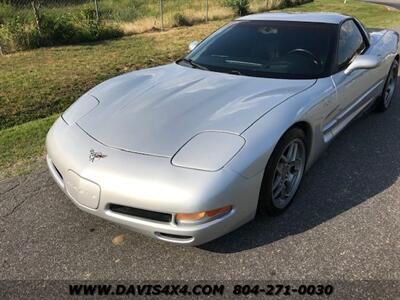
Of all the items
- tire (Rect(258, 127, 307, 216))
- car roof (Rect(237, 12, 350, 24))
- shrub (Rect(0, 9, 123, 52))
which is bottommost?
shrub (Rect(0, 9, 123, 52))

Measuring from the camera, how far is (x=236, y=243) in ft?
9.18

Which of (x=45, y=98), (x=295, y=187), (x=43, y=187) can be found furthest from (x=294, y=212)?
(x=45, y=98)

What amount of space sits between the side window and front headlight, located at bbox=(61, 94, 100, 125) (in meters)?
2.14

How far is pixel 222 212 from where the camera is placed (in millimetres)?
2447

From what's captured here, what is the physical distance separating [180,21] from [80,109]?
11.4 m

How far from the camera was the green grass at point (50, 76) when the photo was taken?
4.47 m

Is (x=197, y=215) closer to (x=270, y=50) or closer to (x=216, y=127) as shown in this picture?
(x=216, y=127)

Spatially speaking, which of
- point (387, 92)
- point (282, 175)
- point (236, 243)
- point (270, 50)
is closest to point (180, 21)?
point (387, 92)

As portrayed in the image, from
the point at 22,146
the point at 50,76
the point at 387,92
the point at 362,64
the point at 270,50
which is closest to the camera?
the point at 362,64

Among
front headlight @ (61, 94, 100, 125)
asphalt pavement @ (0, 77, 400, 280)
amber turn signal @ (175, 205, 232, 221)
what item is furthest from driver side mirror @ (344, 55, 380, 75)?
front headlight @ (61, 94, 100, 125)

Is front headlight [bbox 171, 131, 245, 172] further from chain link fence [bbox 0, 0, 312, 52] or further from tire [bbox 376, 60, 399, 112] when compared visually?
chain link fence [bbox 0, 0, 312, 52]

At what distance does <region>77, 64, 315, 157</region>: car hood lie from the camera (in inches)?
107

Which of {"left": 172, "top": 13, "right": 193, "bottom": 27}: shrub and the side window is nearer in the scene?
the side window

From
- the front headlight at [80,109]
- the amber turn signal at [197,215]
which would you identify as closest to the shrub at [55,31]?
the front headlight at [80,109]
